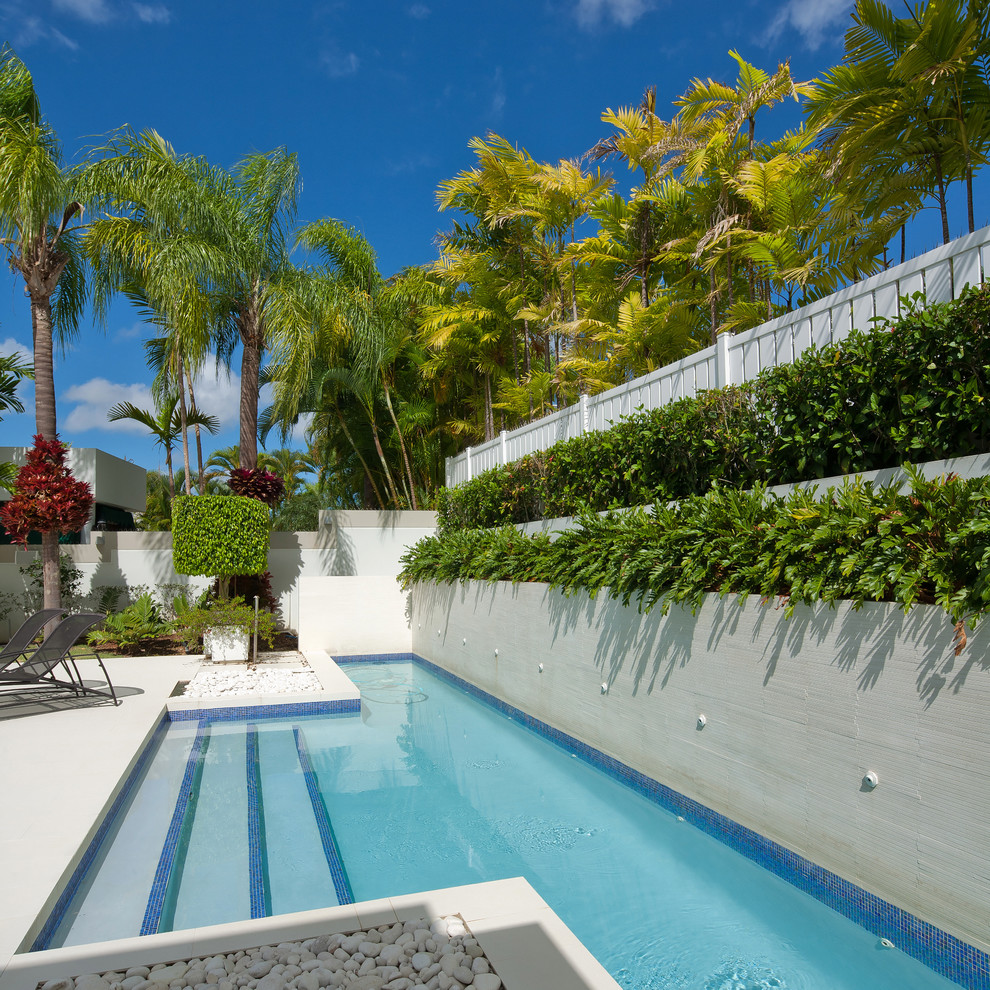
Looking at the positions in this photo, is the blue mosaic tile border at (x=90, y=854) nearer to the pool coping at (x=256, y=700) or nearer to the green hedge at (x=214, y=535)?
the pool coping at (x=256, y=700)

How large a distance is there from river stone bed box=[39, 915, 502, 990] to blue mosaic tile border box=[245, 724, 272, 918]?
3.79 feet

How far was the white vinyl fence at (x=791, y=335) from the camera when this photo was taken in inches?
154

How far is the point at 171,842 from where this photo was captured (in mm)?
4711

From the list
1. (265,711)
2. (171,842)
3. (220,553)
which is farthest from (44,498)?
(171,842)

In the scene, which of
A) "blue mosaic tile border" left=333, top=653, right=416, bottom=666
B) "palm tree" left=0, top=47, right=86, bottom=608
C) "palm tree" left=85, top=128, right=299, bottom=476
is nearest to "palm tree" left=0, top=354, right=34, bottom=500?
"palm tree" left=0, top=47, right=86, bottom=608

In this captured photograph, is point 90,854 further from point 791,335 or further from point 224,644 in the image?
point 224,644

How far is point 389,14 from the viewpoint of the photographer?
14383 millimetres

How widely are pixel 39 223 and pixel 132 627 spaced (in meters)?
6.69

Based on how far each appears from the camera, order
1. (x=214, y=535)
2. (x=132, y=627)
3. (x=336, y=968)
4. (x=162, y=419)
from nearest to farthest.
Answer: (x=336, y=968) < (x=214, y=535) < (x=132, y=627) < (x=162, y=419)

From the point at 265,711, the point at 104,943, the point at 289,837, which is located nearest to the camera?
the point at 104,943

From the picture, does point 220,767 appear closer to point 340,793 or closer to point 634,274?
point 340,793

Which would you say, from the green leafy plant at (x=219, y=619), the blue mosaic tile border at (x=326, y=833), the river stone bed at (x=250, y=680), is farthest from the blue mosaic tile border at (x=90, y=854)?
the green leafy plant at (x=219, y=619)

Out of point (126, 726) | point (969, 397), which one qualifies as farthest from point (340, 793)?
point (969, 397)

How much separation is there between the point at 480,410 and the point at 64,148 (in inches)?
351
